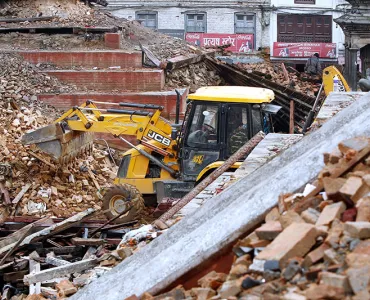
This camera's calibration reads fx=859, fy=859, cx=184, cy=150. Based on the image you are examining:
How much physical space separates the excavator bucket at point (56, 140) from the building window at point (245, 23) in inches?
1136

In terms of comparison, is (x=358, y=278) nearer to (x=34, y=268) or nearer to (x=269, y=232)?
(x=269, y=232)

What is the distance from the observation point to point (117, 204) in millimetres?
14812

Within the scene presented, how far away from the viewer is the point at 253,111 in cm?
1416

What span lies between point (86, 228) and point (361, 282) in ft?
30.8

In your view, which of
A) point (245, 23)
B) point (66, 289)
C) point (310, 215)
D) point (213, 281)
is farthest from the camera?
point (245, 23)

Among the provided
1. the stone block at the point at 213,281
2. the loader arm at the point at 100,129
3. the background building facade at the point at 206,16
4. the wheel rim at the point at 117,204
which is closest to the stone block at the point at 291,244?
the stone block at the point at 213,281

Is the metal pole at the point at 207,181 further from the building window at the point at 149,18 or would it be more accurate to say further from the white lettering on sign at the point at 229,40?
the building window at the point at 149,18

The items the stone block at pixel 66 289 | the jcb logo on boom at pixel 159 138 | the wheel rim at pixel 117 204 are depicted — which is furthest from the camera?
the jcb logo on boom at pixel 159 138

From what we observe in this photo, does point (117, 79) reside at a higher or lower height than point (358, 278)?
lower

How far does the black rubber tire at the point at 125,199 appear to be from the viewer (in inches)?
559

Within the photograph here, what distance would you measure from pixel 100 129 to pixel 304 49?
93.5ft

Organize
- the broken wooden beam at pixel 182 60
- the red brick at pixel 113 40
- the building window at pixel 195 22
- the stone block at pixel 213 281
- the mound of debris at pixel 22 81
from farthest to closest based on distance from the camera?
the building window at pixel 195 22 → the red brick at pixel 113 40 → the broken wooden beam at pixel 182 60 → the mound of debris at pixel 22 81 → the stone block at pixel 213 281

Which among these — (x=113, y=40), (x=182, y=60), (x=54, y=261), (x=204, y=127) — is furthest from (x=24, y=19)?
(x=54, y=261)

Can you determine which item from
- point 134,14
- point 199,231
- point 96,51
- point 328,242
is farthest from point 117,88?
point 134,14
